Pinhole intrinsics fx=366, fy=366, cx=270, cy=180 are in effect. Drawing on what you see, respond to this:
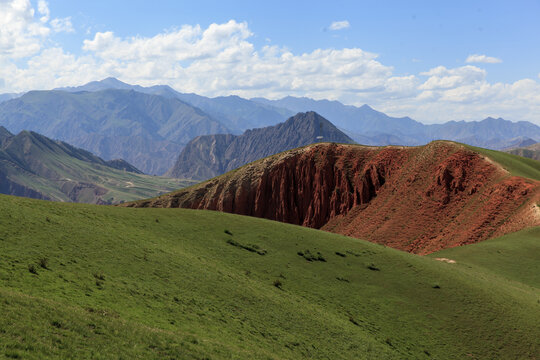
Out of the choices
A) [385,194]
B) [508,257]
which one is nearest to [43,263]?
[508,257]

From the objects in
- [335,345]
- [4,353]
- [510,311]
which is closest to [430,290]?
[510,311]

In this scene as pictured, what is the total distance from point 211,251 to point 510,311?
3070 centimetres

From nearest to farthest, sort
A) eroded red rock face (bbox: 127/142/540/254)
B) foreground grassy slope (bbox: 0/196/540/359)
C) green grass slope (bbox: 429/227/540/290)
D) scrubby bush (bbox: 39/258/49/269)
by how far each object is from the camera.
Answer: foreground grassy slope (bbox: 0/196/540/359)
scrubby bush (bbox: 39/258/49/269)
green grass slope (bbox: 429/227/540/290)
eroded red rock face (bbox: 127/142/540/254)

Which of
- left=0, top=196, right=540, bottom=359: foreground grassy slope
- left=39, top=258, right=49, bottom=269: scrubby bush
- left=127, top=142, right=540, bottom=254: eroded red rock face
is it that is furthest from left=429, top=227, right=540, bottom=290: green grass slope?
left=39, top=258, right=49, bottom=269: scrubby bush

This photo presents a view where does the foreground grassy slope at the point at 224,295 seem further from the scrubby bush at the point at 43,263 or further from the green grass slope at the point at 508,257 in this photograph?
the green grass slope at the point at 508,257

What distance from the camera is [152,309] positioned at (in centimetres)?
2322

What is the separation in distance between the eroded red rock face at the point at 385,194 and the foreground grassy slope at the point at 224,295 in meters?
36.4

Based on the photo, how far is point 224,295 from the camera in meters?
29.0

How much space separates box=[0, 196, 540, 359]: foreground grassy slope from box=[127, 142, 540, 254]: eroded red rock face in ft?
120

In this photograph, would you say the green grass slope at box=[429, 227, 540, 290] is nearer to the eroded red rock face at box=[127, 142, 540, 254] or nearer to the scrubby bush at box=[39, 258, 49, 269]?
the eroded red rock face at box=[127, 142, 540, 254]

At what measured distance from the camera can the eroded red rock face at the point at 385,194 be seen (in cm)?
8100

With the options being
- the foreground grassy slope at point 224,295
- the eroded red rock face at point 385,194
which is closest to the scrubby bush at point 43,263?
the foreground grassy slope at point 224,295

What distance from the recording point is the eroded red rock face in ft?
266

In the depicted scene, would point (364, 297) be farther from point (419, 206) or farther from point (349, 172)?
point (349, 172)
